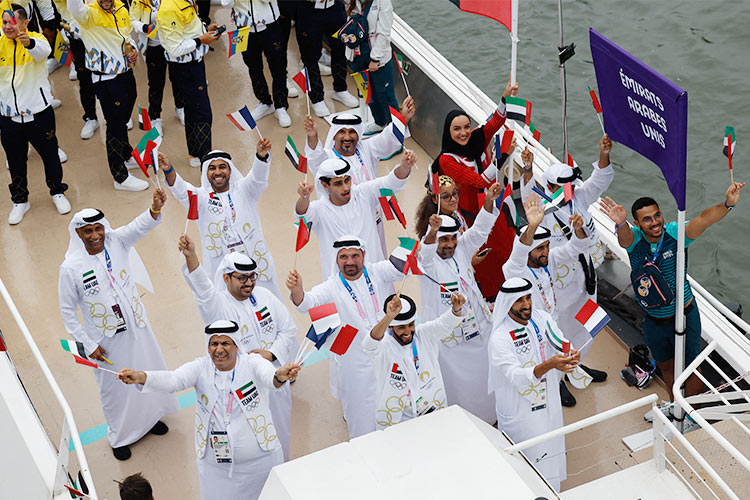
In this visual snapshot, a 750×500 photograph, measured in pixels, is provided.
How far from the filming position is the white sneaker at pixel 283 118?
8.92 meters

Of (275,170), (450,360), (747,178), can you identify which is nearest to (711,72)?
(747,178)

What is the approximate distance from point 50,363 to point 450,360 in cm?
300

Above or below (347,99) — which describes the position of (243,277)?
above

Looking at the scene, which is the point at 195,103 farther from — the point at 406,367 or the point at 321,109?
the point at 406,367

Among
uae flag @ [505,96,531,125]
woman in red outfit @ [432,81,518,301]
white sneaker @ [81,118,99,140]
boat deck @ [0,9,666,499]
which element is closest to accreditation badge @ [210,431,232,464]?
boat deck @ [0,9,666,499]

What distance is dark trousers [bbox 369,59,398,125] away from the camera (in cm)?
821

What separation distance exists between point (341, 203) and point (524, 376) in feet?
6.17

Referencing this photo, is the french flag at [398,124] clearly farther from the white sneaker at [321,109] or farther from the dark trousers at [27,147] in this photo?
the dark trousers at [27,147]

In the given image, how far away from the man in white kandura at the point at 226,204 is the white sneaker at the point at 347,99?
314 cm

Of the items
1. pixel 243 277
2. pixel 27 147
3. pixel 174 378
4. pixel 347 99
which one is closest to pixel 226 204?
pixel 243 277

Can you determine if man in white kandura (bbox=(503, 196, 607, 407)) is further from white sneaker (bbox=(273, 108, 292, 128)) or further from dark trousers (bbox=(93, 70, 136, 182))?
dark trousers (bbox=(93, 70, 136, 182))

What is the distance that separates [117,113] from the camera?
7875 millimetres

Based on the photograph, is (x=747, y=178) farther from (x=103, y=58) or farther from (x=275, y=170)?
(x=103, y=58)

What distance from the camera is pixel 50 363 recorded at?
21.6 ft
